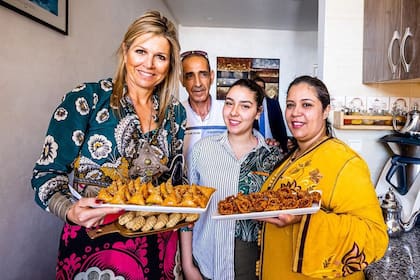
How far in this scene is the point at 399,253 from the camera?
4.13 ft

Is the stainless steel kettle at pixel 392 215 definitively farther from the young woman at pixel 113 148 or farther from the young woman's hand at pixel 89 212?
the young woman's hand at pixel 89 212

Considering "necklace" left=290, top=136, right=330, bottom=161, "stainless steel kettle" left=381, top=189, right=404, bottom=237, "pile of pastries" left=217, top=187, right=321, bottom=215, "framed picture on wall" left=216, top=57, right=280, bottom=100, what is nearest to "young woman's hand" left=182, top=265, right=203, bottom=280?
"pile of pastries" left=217, top=187, right=321, bottom=215

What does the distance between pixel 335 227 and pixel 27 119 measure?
1.18 meters

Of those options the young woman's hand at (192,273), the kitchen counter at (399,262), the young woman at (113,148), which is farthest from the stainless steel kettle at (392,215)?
the young woman at (113,148)

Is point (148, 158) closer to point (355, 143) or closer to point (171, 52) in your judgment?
point (171, 52)

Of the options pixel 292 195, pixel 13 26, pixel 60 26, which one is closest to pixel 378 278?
pixel 292 195

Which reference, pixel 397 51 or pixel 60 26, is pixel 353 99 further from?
pixel 60 26

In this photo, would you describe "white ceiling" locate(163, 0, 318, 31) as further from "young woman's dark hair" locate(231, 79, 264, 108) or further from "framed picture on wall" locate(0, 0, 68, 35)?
"young woman's dark hair" locate(231, 79, 264, 108)

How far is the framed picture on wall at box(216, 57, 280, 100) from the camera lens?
5219 millimetres

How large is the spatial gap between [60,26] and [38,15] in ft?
0.69

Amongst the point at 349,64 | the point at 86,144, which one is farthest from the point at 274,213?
the point at 349,64

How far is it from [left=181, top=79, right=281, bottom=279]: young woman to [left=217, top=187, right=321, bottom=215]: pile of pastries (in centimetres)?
29

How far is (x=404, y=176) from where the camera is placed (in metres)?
1.62

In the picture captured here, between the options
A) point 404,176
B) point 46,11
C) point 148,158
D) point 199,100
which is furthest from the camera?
point 199,100
